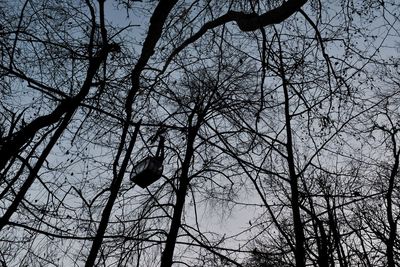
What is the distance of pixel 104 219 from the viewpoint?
3.01 meters

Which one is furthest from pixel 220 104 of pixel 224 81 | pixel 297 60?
pixel 297 60

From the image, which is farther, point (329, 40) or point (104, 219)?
point (329, 40)

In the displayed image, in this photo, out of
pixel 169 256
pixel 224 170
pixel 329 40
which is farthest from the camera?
pixel 224 170

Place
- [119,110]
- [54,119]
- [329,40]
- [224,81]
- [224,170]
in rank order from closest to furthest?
[54,119], [329,40], [119,110], [224,81], [224,170]

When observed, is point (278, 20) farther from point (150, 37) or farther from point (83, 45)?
point (83, 45)

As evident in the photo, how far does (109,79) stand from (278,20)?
235 cm

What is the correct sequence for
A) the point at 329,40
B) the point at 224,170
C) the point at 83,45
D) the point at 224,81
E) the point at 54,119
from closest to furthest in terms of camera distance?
the point at 54,119 < the point at 83,45 < the point at 329,40 < the point at 224,81 < the point at 224,170

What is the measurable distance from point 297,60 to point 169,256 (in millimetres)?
3820

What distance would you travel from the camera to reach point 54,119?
3537 mm

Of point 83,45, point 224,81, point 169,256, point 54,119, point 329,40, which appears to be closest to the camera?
point 54,119

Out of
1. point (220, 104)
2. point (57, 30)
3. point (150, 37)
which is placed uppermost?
point (220, 104)

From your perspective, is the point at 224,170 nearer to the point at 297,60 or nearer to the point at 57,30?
the point at 297,60

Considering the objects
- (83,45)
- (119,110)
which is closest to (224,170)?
(119,110)

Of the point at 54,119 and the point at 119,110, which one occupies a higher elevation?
the point at 119,110
